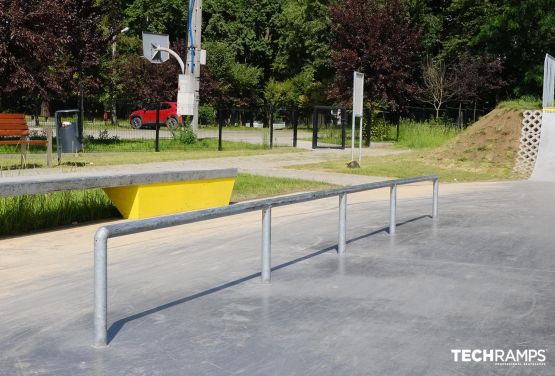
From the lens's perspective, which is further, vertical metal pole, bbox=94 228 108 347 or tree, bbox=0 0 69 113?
tree, bbox=0 0 69 113

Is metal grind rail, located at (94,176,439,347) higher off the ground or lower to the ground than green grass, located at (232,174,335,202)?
higher

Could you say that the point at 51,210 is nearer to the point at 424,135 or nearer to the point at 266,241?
the point at 266,241

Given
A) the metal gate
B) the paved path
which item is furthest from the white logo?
the metal gate

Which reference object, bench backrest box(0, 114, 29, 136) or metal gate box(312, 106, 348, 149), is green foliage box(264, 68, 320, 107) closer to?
metal gate box(312, 106, 348, 149)

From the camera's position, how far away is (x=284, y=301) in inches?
243

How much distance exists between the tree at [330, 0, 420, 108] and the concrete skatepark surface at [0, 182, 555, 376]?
32294 millimetres

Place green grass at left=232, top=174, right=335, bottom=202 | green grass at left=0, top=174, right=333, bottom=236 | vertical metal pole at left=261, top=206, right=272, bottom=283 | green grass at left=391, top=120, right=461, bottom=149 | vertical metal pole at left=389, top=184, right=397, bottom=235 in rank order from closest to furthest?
vertical metal pole at left=261, top=206, right=272, bottom=283 → vertical metal pole at left=389, top=184, right=397, bottom=235 → green grass at left=0, top=174, right=333, bottom=236 → green grass at left=232, top=174, right=335, bottom=202 → green grass at left=391, top=120, right=461, bottom=149

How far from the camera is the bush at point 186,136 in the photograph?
27516mm

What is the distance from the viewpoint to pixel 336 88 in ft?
143

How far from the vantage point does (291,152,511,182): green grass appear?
1955 centimetres

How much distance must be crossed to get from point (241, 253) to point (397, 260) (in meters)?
1.70

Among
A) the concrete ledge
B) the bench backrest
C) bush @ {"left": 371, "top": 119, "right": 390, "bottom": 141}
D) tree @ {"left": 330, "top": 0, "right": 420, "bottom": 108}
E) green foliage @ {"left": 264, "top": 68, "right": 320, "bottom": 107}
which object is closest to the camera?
the concrete ledge

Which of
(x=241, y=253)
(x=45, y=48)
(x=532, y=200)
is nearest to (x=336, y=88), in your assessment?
(x=45, y=48)

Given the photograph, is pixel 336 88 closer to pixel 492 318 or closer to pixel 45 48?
pixel 45 48
